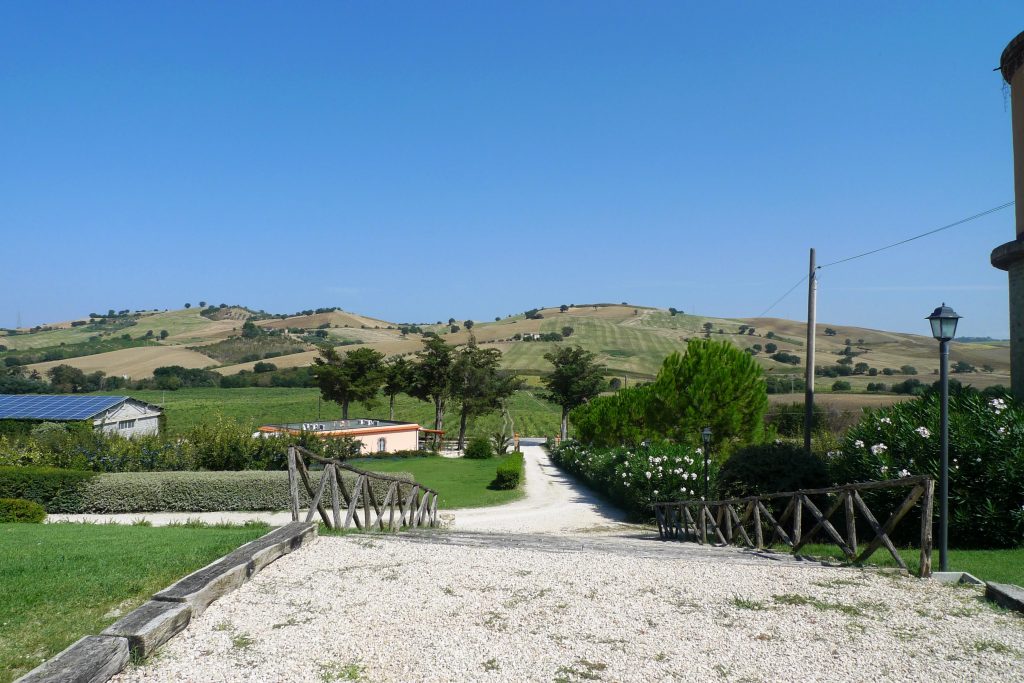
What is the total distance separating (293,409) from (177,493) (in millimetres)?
44326

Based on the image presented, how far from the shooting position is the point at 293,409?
59.5m

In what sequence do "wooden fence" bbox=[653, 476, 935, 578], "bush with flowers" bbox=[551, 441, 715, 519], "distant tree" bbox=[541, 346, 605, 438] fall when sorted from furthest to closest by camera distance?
1. "distant tree" bbox=[541, 346, 605, 438]
2. "bush with flowers" bbox=[551, 441, 715, 519]
3. "wooden fence" bbox=[653, 476, 935, 578]

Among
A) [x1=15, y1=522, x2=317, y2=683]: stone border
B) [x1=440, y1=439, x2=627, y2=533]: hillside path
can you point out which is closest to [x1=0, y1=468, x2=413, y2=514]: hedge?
[x1=440, y1=439, x2=627, y2=533]: hillside path

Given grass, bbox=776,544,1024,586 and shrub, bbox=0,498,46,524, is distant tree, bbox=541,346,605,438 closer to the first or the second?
shrub, bbox=0,498,46,524

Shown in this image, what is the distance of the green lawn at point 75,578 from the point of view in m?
4.13

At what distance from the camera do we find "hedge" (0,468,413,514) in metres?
15.9

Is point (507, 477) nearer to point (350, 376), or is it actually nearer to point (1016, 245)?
point (1016, 245)

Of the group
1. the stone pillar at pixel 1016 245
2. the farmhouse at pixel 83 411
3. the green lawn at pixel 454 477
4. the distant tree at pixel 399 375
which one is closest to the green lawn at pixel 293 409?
the distant tree at pixel 399 375

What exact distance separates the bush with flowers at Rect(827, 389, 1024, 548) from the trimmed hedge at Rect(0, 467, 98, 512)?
16.3 m

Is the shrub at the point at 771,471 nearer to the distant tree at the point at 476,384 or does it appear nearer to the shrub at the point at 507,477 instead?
the shrub at the point at 507,477

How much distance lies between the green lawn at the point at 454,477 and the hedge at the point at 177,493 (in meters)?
6.21

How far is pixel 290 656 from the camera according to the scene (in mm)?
4184

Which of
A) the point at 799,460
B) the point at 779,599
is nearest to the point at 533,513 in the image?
the point at 799,460

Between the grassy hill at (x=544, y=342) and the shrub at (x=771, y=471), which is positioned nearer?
the shrub at (x=771, y=471)
